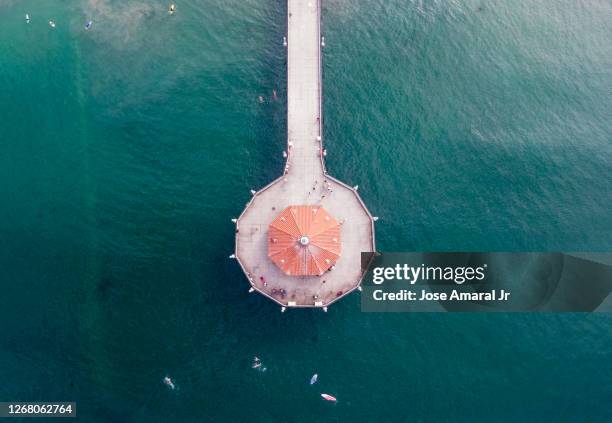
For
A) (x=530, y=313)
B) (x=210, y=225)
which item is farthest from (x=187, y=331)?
(x=530, y=313)

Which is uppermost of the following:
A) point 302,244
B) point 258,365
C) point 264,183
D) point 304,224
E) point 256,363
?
point 264,183

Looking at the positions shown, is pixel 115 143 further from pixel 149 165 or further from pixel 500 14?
pixel 500 14

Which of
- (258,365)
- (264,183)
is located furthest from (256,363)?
(264,183)

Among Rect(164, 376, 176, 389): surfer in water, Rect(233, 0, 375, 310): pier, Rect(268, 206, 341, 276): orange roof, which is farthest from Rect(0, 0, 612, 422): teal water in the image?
Rect(268, 206, 341, 276): orange roof

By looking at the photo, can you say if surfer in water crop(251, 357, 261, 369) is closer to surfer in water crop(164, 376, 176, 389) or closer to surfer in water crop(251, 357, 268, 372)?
surfer in water crop(251, 357, 268, 372)

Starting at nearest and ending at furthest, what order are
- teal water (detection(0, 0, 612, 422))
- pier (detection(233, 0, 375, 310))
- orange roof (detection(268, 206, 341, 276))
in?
orange roof (detection(268, 206, 341, 276)), pier (detection(233, 0, 375, 310)), teal water (detection(0, 0, 612, 422))

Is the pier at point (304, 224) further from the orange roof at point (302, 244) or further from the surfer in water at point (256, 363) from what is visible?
the surfer in water at point (256, 363)

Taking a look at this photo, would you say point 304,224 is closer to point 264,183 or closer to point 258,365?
point 264,183
